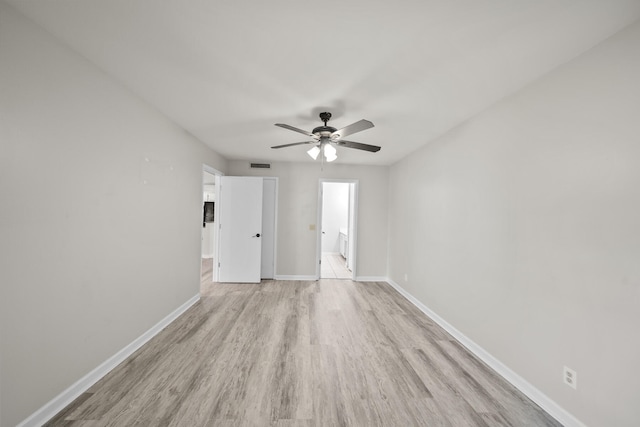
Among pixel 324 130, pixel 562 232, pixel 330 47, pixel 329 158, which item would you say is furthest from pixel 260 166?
pixel 562 232

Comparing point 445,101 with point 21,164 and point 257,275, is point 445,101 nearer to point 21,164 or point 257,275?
point 21,164

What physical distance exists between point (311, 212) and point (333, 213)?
12.0 ft

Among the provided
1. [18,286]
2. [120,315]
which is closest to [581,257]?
[18,286]

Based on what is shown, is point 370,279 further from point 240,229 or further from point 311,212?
point 240,229

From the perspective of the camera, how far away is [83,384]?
1756mm

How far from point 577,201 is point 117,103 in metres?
3.55

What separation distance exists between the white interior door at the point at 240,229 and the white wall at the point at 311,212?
453 mm

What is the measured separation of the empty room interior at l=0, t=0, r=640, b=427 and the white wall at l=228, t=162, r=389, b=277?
1.89m

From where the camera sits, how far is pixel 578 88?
158 cm

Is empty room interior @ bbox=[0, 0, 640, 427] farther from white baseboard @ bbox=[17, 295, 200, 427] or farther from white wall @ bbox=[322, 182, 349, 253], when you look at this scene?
white wall @ bbox=[322, 182, 349, 253]

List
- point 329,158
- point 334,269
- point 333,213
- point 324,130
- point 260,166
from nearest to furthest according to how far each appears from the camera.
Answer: point 324,130 < point 329,158 < point 260,166 < point 334,269 < point 333,213

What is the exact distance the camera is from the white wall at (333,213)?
27.8ft

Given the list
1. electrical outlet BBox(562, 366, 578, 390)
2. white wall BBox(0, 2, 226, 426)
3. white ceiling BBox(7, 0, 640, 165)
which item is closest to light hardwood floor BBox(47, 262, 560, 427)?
electrical outlet BBox(562, 366, 578, 390)

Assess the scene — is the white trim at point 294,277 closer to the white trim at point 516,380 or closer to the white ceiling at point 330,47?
the white trim at point 516,380
